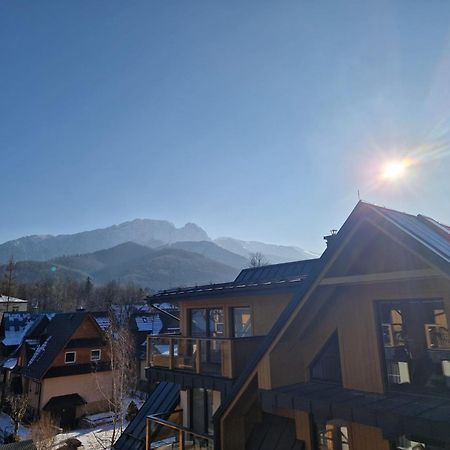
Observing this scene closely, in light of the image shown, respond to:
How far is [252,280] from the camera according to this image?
541 inches

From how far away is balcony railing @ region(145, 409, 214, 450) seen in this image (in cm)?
1009

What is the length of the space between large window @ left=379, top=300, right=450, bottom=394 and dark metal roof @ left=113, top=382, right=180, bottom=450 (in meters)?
8.96

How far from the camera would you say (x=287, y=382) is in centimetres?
799

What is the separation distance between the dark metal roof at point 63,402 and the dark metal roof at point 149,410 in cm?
1577

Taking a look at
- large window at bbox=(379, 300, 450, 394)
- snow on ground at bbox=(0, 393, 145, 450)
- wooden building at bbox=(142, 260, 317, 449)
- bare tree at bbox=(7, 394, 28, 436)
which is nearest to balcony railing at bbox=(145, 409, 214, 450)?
wooden building at bbox=(142, 260, 317, 449)

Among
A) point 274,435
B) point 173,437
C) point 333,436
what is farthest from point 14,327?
point 333,436

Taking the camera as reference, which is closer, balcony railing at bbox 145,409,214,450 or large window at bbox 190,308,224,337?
balcony railing at bbox 145,409,214,450

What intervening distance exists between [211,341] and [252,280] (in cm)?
338

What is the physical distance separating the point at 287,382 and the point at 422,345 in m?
3.01

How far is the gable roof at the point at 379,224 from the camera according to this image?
18.5 feet

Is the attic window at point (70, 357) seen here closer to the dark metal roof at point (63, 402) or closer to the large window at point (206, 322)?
the dark metal roof at point (63, 402)

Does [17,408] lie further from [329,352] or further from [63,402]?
[329,352]

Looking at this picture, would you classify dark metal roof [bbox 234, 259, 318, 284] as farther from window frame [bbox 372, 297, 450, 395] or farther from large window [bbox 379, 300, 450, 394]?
large window [bbox 379, 300, 450, 394]

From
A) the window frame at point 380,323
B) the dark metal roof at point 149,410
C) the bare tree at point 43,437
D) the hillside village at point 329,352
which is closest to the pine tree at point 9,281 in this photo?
the bare tree at point 43,437
